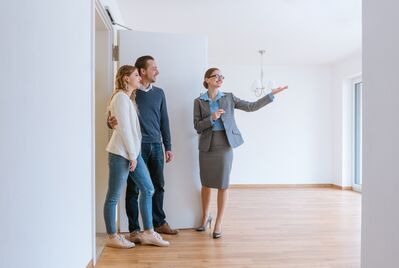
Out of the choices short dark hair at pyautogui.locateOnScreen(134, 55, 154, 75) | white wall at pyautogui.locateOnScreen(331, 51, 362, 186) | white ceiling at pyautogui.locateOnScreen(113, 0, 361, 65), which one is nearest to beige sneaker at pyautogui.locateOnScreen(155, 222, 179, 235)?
short dark hair at pyautogui.locateOnScreen(134, 55, 154, 75)

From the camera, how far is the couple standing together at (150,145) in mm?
2553

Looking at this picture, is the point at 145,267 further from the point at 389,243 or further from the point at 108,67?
the point at 108,67

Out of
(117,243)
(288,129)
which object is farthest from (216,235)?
(288,129)

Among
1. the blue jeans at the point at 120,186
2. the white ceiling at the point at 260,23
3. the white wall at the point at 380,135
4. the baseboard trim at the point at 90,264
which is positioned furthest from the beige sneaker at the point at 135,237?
the white ceiling at the point at 260,23

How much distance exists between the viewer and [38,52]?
1317 millimetres

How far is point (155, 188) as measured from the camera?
9.95ft

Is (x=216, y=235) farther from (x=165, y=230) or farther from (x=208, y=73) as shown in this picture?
(x=208, y=73)

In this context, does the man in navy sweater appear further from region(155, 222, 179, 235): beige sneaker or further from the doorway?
the doorway

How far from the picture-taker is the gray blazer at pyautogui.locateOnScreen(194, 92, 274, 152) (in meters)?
3.03

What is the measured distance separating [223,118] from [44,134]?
1852 millimetres

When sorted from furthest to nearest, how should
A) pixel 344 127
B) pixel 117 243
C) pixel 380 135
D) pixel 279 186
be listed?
pixel 279 186, pixel 344 127, pixel 117 243, pixel 380 135

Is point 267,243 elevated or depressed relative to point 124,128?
depressed

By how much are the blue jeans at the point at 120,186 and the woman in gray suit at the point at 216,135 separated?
1.83ft

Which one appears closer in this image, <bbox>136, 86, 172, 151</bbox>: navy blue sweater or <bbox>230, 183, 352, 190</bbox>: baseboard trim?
<bbox>136, 86, 172, 151</bbox>: navy blue sweater
